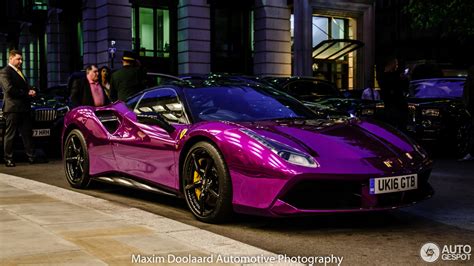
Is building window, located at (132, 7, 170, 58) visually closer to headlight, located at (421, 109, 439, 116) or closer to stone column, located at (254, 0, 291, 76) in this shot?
stone column, located at (254, 0, 291, 76)

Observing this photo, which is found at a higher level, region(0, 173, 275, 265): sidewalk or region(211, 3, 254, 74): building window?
region(211, 3, 254, 74): building window

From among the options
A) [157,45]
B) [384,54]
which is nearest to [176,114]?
→ [157,45]

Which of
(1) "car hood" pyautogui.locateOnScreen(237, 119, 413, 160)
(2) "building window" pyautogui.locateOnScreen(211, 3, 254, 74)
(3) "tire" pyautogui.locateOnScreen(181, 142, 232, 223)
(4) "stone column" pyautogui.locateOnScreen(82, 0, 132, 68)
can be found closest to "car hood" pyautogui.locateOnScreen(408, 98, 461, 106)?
(1) "car hood" pyautogui.locateOnScreen(237, 119, 413, 160)

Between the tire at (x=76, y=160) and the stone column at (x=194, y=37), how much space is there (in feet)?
65.1

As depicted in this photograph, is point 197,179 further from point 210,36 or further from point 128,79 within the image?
point 210,36

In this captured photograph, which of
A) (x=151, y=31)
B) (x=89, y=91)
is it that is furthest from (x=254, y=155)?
(x=151, y=31)

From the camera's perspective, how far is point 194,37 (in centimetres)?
2778

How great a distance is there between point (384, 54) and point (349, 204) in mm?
41642

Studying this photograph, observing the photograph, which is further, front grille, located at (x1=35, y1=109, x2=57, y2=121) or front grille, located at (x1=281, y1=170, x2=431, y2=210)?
front grille, located at (x1=35, y1=109, x2=57, y2=121)

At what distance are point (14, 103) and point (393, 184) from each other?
7.44 metres

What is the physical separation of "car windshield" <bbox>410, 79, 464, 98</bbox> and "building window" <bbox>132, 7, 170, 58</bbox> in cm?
1722

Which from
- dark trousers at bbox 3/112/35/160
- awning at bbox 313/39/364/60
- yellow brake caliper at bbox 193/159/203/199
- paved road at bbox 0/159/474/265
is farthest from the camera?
awning at bbox 313/39/364/60

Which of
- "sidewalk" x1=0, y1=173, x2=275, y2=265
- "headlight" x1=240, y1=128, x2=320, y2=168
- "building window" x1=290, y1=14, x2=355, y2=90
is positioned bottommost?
"sidewalk" x1=0, y1=173, x2=275, y2=265

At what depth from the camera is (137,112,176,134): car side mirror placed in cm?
589
